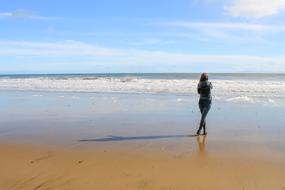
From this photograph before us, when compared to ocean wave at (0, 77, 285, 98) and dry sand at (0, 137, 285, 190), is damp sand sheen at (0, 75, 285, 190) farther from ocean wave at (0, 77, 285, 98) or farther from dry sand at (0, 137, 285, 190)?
ocean wave at (0, 77, 285, 98)

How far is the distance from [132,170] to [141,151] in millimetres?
1442

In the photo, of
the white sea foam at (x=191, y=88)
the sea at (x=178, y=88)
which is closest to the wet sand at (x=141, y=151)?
the sea at (x=178, y=88)

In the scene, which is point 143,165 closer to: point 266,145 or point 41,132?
point 266,145

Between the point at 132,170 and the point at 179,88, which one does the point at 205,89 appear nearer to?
the point at 132,170

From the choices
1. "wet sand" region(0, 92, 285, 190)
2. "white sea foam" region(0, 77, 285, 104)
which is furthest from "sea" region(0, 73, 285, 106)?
"wet sand" region(0, 92, 285, 190)

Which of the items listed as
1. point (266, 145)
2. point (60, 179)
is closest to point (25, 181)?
point (60, 179)

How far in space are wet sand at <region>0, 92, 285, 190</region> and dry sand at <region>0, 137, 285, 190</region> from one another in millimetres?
14

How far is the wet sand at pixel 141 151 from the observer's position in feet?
19.7

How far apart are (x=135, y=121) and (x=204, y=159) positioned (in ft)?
15.9

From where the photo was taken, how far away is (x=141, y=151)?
798 centimetres

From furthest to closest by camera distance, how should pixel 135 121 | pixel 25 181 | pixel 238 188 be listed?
pixel 135 121
pixel 25 181
pixel 238 188

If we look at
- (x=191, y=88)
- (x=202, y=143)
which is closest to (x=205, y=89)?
(x=202, y=143)

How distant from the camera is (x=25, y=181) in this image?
6.02m

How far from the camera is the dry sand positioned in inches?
229
